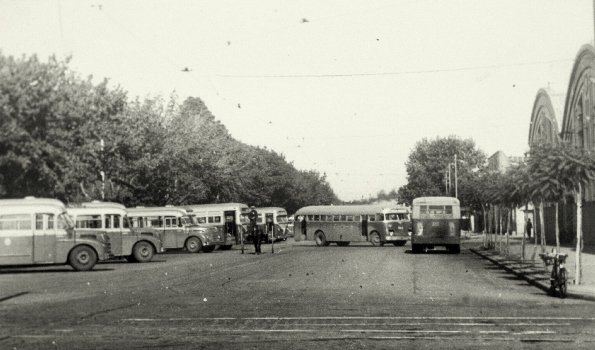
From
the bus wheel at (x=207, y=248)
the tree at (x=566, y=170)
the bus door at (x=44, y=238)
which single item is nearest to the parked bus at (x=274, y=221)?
the bus wheel at (x=207, y=248)

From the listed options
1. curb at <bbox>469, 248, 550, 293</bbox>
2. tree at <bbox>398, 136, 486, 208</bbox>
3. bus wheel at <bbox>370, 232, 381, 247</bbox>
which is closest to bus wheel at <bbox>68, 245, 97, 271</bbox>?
curb at <bbox>469, 248, 550, 293</bbox>

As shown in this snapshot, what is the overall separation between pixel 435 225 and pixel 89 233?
19.2 m

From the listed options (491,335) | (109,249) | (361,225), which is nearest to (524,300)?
(491,335)

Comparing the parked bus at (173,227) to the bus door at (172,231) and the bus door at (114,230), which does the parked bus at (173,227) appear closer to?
the bus door at (172,231)

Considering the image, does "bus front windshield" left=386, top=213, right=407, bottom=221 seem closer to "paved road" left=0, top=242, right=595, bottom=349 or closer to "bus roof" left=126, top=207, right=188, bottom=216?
"bus roof" left=126, top=207, right=188, bottom=216

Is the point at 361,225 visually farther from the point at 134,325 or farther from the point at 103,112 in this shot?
the point at 134,325

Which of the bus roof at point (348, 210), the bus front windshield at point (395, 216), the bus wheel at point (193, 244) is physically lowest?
the bus wheel at point (193, 244)

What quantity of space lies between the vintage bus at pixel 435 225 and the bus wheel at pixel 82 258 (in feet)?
64.5

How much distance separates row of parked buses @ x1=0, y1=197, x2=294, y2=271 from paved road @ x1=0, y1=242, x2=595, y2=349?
2352mm

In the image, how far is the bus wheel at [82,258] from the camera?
99.5 ft

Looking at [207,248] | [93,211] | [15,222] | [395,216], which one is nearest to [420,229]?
[395,216]

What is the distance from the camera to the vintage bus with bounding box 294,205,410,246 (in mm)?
57938

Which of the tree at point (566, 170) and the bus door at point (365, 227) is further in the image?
the bus door at point (365, 227)

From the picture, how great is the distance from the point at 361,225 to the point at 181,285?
118 ft
